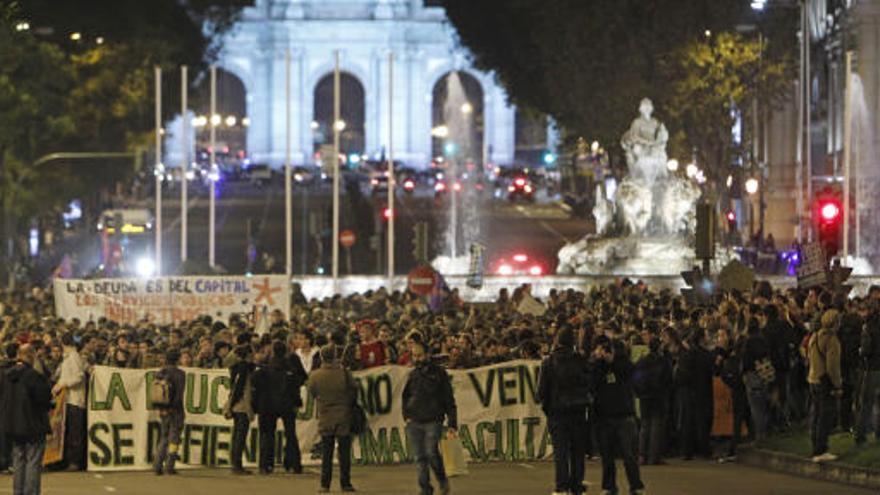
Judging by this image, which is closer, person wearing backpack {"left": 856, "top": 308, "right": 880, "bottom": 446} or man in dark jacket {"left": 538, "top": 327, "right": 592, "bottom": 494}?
man in dark jacket {"left": 538, "top": 327, "right": 592, "bottom": 494}

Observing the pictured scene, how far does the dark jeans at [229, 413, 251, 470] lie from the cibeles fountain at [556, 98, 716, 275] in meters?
29.9

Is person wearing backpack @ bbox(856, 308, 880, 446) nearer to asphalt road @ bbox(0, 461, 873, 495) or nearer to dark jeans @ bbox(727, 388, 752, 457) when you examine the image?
asphalt road @ bbox(0, 461, 873, 495)

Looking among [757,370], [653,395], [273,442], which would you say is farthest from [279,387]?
[757,370]

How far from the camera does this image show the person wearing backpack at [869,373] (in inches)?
956

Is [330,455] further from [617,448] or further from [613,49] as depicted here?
[613,49]

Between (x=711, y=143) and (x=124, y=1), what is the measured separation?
20.1 metres

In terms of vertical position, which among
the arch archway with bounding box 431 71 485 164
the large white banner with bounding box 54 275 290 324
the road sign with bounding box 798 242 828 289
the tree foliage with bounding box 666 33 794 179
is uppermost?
the arch archway with bounding box 431 71 485 164

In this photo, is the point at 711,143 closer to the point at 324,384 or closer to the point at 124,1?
the point at 124,1

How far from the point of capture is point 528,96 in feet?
284

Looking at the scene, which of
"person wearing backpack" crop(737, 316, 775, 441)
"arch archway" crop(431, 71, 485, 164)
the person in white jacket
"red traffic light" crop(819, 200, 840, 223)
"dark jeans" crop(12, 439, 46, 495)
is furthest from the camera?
"arch archway" crop(431, 71, 485, 164)

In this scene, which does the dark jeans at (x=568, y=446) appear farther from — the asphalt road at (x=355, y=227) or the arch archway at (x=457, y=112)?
the arch archway at (x=457, y=112)

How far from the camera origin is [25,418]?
69.0 feet

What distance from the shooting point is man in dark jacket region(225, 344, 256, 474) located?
2523 cm

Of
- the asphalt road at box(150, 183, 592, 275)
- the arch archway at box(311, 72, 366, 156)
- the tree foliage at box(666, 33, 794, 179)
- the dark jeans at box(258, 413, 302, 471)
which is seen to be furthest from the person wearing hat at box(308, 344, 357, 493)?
the arch archway at box(311, 72, 366, 156)
